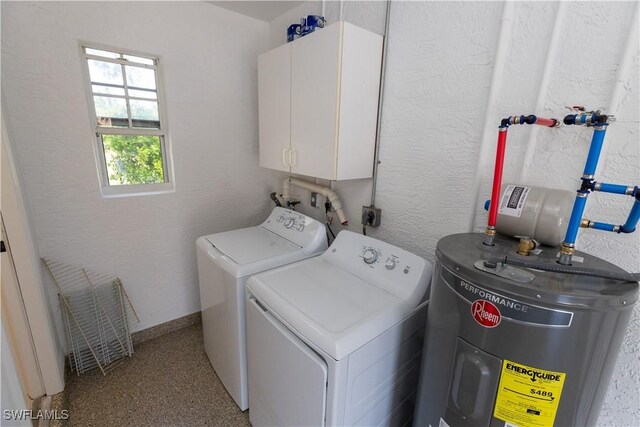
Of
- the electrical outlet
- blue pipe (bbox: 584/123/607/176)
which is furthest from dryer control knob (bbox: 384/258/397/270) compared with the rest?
blue pipe (bbox: 584/123/607/176)

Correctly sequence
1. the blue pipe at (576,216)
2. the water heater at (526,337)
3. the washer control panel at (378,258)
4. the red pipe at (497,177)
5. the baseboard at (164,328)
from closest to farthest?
the water heater at (526,337) → the blue pipe at (576,216) → the red pipe at (497,177) → the washer control panel at (378,258) → the baseboard at (164,328)

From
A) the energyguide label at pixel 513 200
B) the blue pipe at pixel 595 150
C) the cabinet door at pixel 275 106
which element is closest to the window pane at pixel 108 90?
the cabinet door at pixel 275 106

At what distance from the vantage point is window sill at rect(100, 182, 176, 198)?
1.89m

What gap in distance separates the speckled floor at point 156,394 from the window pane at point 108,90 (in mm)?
1770

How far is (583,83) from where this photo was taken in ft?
3.28

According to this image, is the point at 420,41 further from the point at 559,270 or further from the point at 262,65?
the point at 559,270

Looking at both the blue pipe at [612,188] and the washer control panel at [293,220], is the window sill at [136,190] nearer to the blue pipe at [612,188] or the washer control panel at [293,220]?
the washer control panel at [293,220]

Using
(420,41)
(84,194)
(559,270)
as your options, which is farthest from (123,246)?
(559,270)

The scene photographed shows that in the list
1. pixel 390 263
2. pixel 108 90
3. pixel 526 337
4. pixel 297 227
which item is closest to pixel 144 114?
pixel 108 90

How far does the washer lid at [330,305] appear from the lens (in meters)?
0.98

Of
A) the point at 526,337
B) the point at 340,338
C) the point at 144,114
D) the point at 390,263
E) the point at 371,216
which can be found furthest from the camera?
the point at 144,114

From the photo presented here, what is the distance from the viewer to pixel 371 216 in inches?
68.4

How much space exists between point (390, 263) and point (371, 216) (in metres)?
0.44

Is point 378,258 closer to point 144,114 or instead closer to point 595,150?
point 595,150
